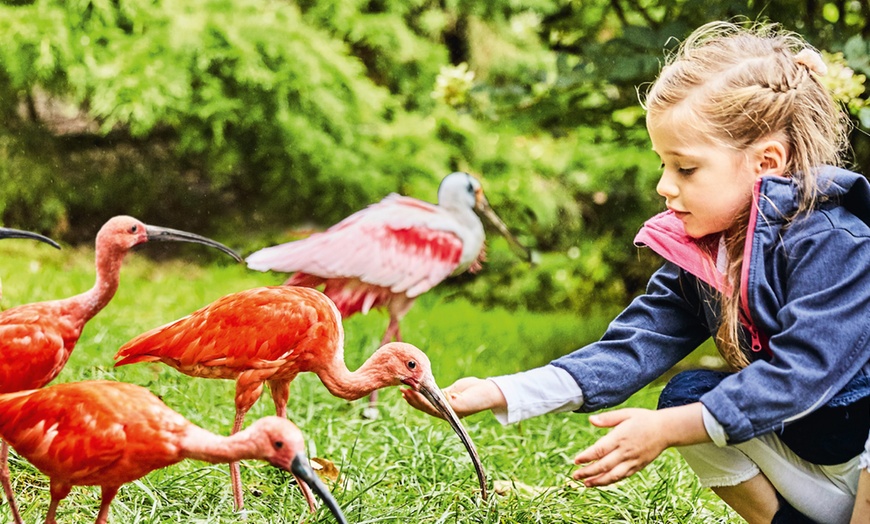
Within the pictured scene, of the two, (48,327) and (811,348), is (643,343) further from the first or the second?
(48,327)

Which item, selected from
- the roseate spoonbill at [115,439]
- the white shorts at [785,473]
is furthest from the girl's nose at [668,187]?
the roseate spoonbill at [115,439]

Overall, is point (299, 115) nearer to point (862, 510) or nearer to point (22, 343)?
point (22, 343)

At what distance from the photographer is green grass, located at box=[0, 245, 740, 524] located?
262cm

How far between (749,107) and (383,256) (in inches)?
81.2

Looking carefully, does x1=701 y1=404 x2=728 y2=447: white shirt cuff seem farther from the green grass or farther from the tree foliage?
the tree foliage

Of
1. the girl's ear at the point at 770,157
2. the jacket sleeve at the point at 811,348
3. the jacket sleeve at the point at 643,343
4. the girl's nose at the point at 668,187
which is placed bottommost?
the jacket sleeve at the point at 643,343

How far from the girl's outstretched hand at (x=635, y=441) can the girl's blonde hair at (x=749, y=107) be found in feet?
0.95

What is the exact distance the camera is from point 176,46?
18.9 feet

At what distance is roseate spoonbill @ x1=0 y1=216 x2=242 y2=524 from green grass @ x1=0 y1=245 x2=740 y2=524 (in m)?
0.37

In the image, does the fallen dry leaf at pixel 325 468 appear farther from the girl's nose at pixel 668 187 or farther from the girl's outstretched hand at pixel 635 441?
the girl's nose at pixel 668 187

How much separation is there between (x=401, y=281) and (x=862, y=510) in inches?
88.6

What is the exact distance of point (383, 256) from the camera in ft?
13.0

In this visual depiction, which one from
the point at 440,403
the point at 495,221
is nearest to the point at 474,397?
the point at 440,403

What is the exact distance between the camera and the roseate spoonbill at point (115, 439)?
183 centimetres
